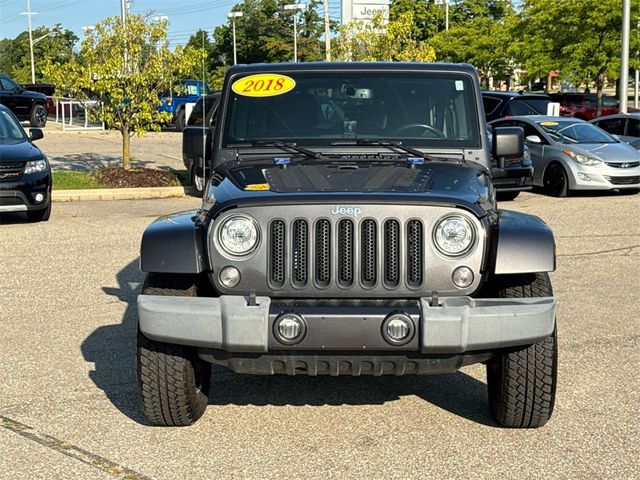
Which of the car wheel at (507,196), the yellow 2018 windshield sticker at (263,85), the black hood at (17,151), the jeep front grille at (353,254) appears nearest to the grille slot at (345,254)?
the jeep front grille at (353,254)

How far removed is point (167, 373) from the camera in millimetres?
5289

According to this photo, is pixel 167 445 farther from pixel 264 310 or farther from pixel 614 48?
pixel 614 48

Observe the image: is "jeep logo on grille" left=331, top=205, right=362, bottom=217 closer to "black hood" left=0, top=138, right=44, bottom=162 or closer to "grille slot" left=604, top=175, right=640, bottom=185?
"black hood" left=0, top=138, right=44, bottom=162

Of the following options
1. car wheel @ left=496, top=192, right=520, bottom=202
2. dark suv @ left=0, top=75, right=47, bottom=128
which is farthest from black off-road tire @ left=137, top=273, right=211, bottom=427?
dark suv @ left=0, top=75, right=47, bottom=128

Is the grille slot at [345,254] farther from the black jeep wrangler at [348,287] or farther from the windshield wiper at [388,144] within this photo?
the windshield wiper at [388,144]

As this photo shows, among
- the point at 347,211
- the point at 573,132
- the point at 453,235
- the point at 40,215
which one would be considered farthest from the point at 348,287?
the point at 573,132

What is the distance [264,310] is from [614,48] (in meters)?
30.2

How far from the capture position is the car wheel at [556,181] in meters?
18.0

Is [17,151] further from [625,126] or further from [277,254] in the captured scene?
[625,126]

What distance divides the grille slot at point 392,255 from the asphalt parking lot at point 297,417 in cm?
88

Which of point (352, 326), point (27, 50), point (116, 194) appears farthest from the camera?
point (27, 50)

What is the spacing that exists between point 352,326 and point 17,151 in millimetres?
10222

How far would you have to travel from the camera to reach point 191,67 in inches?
774

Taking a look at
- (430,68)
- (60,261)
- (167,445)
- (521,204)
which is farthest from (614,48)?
(167,445)
